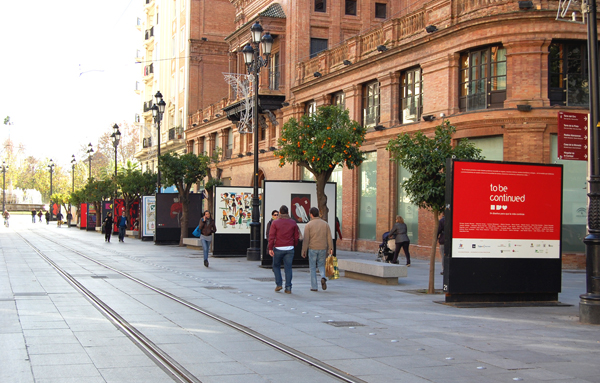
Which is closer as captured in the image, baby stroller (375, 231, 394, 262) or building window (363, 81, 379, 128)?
baby stroller (375, 231, 394, 262)

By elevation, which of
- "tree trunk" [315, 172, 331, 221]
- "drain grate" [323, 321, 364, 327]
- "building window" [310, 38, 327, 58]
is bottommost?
"drain grate" [323, 321, 364, 327]

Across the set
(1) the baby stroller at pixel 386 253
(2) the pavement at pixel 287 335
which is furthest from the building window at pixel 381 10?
(2) the pavement at pixel 287 335

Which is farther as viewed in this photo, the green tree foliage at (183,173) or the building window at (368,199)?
the green tree foliage at (183,173)

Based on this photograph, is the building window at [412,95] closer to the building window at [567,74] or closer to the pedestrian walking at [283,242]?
the building window at [567,74]

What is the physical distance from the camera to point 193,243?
30594 millimetres

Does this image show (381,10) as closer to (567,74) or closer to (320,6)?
(320,6)

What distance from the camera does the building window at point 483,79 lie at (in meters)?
22.6

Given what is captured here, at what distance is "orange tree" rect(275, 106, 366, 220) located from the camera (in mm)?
21094

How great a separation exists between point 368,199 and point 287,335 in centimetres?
2123

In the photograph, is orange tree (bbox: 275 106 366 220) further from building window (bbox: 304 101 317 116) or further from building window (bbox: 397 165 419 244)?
building window (bbox: 304 101 317 116)

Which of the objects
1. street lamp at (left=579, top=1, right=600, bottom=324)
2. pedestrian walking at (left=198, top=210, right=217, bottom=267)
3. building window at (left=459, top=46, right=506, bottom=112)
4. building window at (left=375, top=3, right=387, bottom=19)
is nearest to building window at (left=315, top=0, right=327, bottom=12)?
building window at (left=375, top=3, right=387, bottom=19)

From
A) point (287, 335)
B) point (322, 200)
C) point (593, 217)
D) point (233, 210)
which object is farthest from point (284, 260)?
point (233, 210)

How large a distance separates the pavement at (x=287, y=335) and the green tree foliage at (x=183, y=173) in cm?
1688

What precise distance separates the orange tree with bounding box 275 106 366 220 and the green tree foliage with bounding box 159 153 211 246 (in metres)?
11.9
